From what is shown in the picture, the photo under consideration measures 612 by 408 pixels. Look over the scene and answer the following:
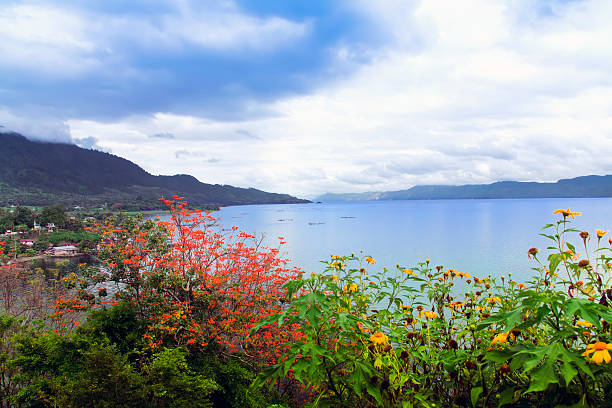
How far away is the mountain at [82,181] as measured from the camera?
3221 inches

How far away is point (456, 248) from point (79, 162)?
139 metres

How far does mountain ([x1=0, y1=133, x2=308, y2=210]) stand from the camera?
81.8m

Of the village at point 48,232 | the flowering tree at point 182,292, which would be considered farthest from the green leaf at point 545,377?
the village at point 48,232

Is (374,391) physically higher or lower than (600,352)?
lower

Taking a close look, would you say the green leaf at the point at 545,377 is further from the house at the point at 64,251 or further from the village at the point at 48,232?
the house at the point at 64,251

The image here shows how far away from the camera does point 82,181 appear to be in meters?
107

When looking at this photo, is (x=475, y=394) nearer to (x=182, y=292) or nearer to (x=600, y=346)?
(x=600, y=346)

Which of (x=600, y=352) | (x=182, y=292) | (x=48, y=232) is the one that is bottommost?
(x=48, y=232)

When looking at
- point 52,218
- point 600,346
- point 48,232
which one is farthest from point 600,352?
point 52,218

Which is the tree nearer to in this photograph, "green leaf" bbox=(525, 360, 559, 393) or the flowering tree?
the flowering tree

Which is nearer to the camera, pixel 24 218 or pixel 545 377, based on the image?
pixel 545 377

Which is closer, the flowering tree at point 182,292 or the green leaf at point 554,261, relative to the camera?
the green leaf at point 554,261

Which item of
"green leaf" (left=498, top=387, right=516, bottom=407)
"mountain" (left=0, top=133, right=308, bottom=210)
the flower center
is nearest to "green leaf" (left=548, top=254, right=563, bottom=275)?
the flower center

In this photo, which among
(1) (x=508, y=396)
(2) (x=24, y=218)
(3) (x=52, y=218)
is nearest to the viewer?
(1) (x=508, y=396)
